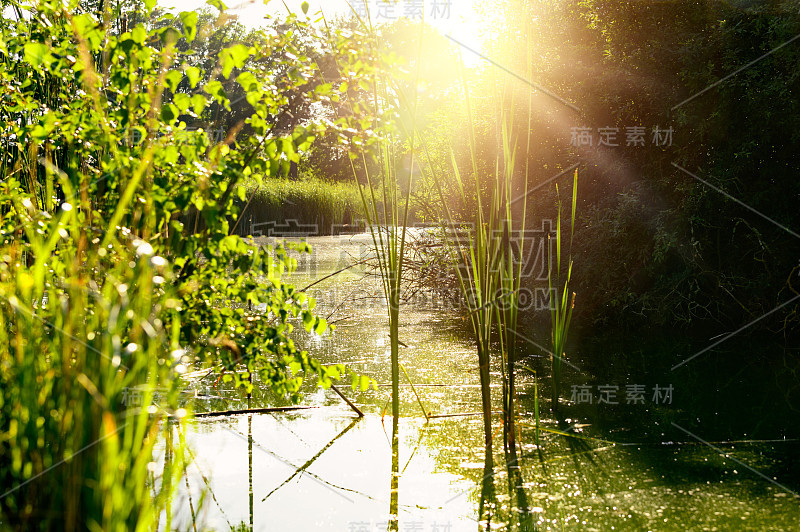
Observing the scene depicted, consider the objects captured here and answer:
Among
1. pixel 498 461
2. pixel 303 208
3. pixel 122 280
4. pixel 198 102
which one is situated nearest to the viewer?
pixel 122 280

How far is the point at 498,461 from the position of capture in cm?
220

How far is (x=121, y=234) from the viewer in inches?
58.3

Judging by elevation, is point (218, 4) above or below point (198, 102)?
above

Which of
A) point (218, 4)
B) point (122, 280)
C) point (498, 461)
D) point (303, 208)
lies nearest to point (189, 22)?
point (218, 4)

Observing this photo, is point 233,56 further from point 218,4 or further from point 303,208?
point 303,208

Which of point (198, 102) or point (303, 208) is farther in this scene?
point (303, 208)

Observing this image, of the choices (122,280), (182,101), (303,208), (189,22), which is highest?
(303,208)

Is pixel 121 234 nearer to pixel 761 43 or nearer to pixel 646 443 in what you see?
pixel 646 443

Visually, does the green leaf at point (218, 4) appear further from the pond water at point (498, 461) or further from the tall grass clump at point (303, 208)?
the tall grass clump at point (303, 208)

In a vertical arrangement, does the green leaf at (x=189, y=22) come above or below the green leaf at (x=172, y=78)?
above

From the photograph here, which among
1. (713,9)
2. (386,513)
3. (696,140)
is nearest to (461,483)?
(386,513)

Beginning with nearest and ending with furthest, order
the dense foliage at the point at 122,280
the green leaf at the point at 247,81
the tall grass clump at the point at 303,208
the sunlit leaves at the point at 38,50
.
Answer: the dense foliage at the point at 122,280
the sunlit leaves at the point at 38,50
the green leaf at the point at 247,81
the tall grass clump at the point at 303,208

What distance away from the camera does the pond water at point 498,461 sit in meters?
1.84

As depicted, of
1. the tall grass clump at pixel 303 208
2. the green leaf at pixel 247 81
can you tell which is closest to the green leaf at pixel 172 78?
the green leaf at pixel 247 81
